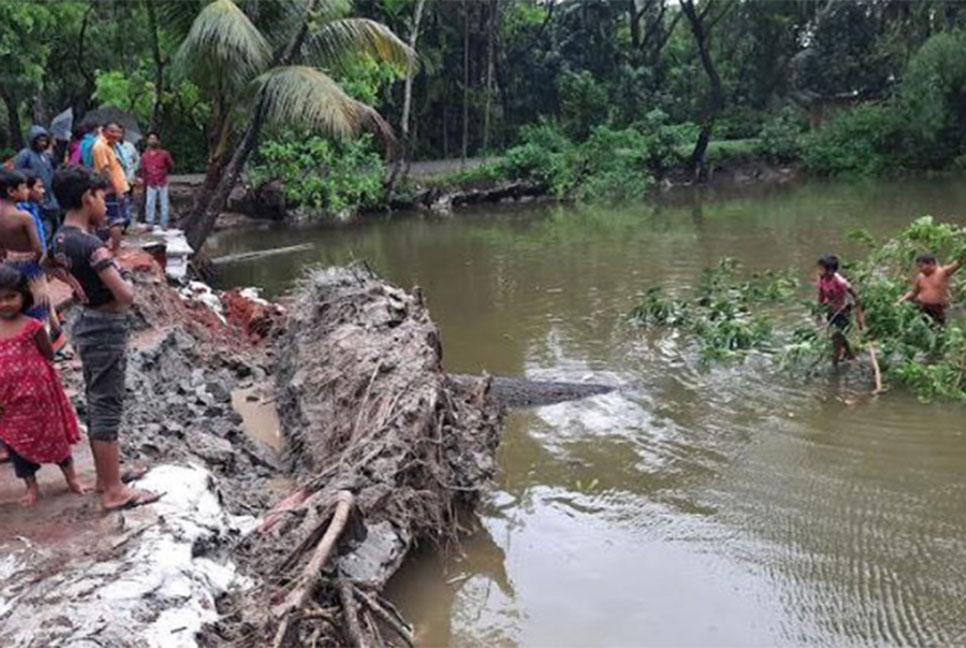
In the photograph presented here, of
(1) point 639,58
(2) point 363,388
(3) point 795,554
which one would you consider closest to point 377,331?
(2) point 363,388

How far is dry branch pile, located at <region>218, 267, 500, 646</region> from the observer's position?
4.81 meters

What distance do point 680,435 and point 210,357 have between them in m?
5.03

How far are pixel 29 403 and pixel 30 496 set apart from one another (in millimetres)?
515

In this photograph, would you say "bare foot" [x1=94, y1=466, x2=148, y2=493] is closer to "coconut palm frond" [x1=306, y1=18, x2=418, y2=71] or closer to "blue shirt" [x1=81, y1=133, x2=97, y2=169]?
"blue shirt" [x1=81, y1=133, x2=97, y2=169]

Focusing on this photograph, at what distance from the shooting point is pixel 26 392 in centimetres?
514

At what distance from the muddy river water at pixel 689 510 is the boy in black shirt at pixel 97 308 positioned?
220cm

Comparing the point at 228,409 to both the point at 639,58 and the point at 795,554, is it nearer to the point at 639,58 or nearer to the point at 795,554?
the point at 795,554

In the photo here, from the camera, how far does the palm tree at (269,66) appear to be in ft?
48.5

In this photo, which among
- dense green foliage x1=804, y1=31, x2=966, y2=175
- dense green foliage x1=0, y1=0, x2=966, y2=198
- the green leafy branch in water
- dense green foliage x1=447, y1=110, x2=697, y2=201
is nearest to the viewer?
the green leafy branch in water

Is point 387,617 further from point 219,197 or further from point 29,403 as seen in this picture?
point 219,197

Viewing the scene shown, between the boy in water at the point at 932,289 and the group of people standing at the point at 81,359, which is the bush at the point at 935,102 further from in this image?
the group of people standing at the point at 81,359

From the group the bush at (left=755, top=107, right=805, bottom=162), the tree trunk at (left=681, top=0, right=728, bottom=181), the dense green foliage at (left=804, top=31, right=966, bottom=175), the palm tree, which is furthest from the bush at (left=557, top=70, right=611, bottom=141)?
the palm tree

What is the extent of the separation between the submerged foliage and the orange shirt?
23.9 feet

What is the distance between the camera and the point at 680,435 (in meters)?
9.27
